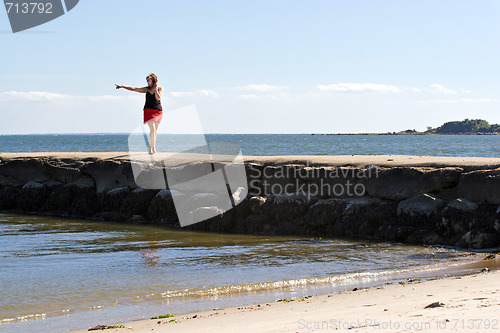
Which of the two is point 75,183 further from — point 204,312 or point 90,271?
point 204,312

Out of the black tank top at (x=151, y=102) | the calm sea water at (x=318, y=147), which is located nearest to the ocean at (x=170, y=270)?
the black tank top at (x=151, y=102)

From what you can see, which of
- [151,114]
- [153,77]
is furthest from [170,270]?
[153,77]

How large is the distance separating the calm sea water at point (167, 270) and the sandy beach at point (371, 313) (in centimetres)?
53

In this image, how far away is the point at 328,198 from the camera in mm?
11367

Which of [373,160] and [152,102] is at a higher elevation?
[152,102]

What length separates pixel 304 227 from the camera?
11141 mm

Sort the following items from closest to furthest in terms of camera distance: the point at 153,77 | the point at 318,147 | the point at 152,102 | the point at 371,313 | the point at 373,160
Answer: the point at 371,313 → the point at 373,160 → the point at 153,77 → the point at 152,102 → the point at 318,147

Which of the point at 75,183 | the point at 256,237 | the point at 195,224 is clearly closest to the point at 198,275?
the point at 256,237

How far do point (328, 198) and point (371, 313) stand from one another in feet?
19.9

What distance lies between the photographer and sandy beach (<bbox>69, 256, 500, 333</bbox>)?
190 inches

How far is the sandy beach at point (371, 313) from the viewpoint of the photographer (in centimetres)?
482

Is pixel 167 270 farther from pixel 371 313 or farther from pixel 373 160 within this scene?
pixel 373 160

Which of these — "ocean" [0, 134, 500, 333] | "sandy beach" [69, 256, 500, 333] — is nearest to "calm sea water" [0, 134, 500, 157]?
"ocean" [0, 134, 500, 333]

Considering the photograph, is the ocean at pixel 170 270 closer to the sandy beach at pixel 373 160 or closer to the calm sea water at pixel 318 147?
the sandy beach at pixel 373 160
